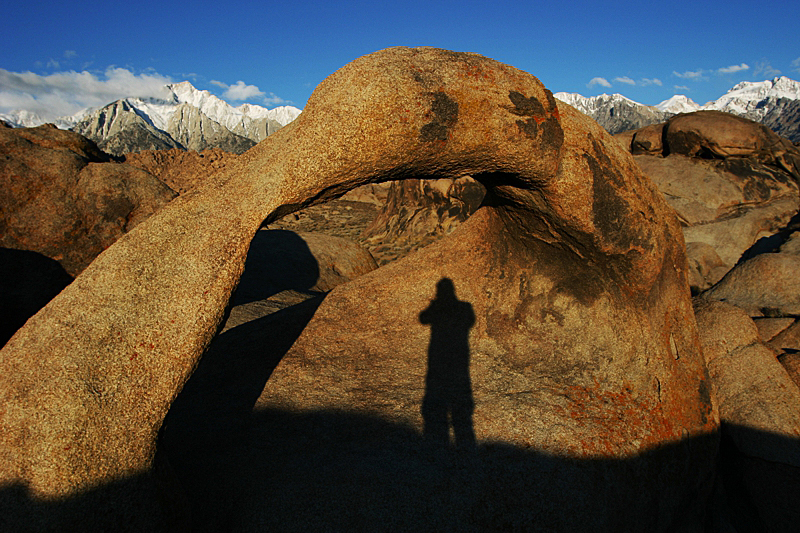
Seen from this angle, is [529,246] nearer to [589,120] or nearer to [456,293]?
[456,293]

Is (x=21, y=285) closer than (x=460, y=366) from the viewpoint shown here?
Yes

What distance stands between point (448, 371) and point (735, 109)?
139212mm

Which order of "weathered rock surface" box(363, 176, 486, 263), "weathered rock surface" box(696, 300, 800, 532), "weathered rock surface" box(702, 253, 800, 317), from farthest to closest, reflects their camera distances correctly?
"weathered rock surface" box(363, 176, 486, 263)
"weathered rock surface" box(702, 253, 800, 317)
"weathered rock surface" box(696, 300, 800, 532)

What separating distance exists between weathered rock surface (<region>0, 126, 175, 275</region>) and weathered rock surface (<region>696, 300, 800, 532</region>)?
12.6 feet

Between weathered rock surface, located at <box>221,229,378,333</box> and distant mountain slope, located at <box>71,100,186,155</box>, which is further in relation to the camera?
distant mountain slope, located at <box>71,100,186,155</box>

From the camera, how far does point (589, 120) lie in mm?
2814

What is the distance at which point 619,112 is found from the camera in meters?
85.9

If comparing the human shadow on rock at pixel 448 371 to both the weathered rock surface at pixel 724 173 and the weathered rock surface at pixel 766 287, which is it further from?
the weathered rock surface at pixel 724 173

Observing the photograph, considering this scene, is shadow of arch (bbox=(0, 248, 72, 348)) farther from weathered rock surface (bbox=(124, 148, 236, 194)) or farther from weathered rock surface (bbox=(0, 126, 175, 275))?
weathered rock surface (bbox=(124, 148, 236, 194))

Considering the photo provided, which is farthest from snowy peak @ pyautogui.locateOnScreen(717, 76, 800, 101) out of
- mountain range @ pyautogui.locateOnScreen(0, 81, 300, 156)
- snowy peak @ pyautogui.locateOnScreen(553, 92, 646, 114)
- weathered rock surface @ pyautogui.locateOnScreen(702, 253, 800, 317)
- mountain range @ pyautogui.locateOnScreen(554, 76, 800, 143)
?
weathered rock surface @ pyautogui.locateOnScreen(702, 253, 800, 317)

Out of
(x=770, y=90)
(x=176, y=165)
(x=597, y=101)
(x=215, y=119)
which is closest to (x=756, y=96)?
(x=770, y=90)

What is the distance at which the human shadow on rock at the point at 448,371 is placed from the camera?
7.54ft

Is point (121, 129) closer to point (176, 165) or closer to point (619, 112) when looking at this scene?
point (176, 165)

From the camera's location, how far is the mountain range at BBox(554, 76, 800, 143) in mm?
74312
